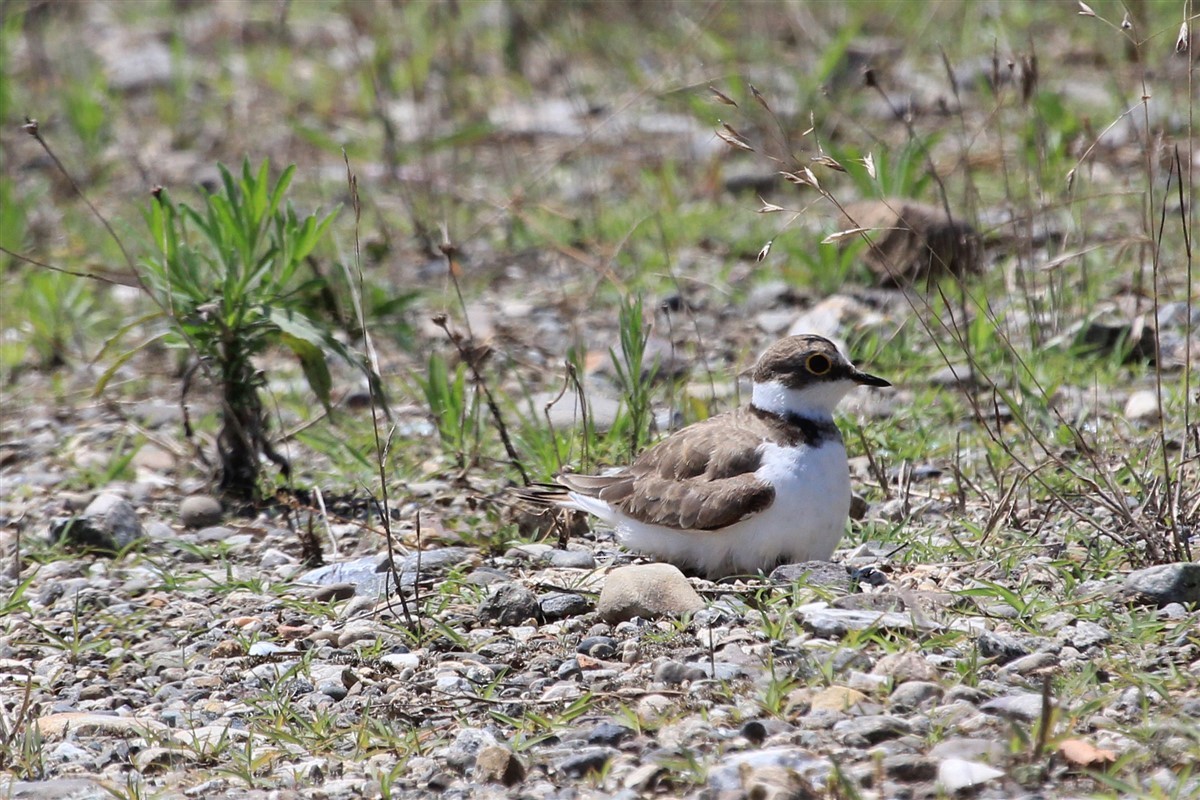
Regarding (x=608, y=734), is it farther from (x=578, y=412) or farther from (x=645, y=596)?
(x=578, y=412)

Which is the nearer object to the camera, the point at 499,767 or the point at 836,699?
the point at 499,767

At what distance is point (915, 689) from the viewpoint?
12.4 ft

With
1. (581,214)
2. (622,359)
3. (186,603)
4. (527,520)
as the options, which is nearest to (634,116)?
(581,214)

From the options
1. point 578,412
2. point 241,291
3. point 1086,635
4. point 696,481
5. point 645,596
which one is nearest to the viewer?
point 1086,635

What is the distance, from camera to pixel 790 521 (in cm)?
466

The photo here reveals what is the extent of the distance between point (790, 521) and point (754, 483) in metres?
0.16

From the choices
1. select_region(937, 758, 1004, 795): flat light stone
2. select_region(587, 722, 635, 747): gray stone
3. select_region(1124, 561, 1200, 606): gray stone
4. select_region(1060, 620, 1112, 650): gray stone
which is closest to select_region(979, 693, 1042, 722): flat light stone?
select_region(937, 758, 1004, 795): flat light stone

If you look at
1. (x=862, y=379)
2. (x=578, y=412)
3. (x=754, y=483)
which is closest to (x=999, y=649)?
(x=754, y=483)

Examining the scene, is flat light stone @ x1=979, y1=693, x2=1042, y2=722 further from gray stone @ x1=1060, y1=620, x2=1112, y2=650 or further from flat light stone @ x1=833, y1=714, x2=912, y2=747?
gray stone @ x1=1060, y1=620, x2=1112, y2=650

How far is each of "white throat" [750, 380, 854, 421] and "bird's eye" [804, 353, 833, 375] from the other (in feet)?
0.13

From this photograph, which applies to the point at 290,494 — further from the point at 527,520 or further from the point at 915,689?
the point at 915,689

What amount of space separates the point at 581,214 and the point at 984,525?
14.7 feet

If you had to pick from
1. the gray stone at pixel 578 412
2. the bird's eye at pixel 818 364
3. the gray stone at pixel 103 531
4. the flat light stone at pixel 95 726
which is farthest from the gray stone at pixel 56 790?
the gray stone at pixel 578 412

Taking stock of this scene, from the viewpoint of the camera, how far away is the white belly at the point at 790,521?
4664 millimetres
